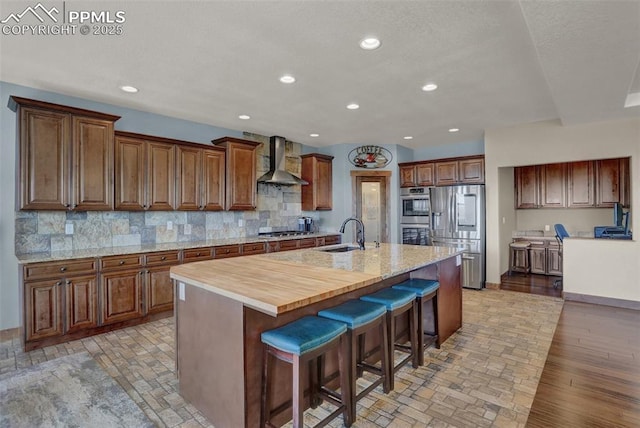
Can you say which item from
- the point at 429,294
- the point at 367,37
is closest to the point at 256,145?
the point at 367,37

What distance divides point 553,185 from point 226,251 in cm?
625

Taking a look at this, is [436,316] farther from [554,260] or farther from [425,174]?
[554,260]

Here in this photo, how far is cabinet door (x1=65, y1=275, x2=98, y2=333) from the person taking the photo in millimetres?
3369

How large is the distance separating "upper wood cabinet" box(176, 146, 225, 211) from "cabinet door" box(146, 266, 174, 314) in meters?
0.98

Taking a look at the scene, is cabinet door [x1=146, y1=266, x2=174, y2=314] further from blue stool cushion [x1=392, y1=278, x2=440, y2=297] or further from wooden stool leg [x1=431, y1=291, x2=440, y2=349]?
wooden stool leg [x1=431, y1=291, x2=440, y2=349]

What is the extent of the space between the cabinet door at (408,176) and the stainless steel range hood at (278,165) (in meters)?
2.10

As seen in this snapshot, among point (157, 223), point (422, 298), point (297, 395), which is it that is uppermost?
point (157, 223)

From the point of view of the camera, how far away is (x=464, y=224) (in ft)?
18.9

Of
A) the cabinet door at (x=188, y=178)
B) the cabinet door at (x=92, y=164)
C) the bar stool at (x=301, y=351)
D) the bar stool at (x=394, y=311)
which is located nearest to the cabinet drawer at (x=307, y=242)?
the cabinet door at (x=188, y=178)

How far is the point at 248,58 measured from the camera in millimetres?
2904

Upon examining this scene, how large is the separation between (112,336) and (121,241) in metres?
1.27

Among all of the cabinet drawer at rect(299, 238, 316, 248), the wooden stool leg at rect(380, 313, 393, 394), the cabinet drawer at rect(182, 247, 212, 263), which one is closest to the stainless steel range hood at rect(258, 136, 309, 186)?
the cabinet drawer at rect(299, 238, 316, 248)

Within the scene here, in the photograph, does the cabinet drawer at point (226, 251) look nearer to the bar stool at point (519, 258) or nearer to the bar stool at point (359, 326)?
the bar stool at point (359, 326)

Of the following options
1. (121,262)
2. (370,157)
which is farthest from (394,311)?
(370,157)
